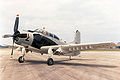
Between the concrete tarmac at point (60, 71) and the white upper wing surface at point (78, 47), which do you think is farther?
the white upper wing surface at point (78, 47)

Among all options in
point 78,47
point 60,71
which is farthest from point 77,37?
point 60,71

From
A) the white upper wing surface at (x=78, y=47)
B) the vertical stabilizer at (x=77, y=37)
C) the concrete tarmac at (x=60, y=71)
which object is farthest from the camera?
the vertical stabilizer at (x=77, y=37)

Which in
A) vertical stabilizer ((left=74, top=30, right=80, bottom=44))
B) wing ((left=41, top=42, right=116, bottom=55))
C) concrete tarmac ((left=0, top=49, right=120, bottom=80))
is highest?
vertical stabilizer ((left=74, top=30, right=80, bottom=44))

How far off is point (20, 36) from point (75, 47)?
21.7 feet

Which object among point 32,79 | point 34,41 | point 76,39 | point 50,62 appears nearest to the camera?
point 32,79

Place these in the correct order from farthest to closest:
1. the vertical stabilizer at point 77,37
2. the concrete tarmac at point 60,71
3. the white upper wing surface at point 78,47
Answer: the vertical stabilizer at point 77,37, the white upper wing surface at point 78,47, the concrete tarmac at point 60,71

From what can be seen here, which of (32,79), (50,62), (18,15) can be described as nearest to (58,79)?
(32,79)

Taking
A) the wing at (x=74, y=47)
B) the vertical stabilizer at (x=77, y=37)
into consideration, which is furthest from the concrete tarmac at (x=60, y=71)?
the vertical stabilizer at (x=77, y=37)

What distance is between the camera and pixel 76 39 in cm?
2333

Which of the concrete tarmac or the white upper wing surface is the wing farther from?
the concrete tarmac

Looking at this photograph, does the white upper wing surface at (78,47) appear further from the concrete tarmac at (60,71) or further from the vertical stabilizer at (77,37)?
the vertical stabilizer at (77,37)

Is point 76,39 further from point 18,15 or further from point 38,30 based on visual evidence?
point 18,15

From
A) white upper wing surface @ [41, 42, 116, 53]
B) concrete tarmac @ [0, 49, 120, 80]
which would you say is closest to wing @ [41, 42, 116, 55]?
white upper wing surface @ [41, 42, 116, 53]

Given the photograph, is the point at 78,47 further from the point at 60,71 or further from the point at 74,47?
the point at 60,71
